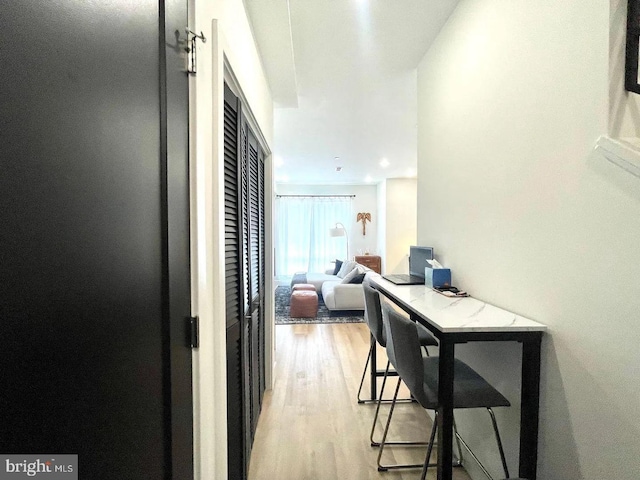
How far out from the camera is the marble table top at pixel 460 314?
1.25m

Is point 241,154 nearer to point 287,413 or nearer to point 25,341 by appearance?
point 25,341

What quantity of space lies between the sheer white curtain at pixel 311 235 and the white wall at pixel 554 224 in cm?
652

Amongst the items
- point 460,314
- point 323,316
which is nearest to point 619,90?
point 460,314

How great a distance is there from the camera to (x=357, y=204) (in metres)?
8.48

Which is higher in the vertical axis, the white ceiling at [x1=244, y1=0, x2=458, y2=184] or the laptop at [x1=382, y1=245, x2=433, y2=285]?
the white ceiling at [x1=244, y1=0, x2=458, y2=184]

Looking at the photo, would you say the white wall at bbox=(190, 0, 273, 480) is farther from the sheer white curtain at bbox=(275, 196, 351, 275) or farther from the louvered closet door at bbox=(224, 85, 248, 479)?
the sheer white curtain at bbox=(275, 196, 351, 275)

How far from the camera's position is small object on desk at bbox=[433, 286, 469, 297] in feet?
5.95

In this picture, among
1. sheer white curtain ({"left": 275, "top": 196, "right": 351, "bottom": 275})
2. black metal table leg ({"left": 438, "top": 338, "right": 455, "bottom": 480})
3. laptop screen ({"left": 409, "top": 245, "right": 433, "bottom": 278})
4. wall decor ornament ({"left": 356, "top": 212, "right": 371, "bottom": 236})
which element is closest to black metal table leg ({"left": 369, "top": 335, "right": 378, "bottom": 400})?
laptop screen ({"left": 409, "top": 245, "right": 433, "bottom": 278})

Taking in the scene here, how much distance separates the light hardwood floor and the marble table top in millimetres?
999

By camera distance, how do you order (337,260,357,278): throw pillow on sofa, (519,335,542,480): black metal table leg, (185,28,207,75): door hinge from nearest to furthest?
1. (185,28,207,75): door hinge
2. (519,335,542,480): black metal table leg
3. (337,260,357,278): throw pillow on sofa

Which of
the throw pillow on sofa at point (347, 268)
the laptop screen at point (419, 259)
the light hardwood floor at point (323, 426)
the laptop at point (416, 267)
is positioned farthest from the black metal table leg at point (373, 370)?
the throw pillow on sofa at point (347, 268)

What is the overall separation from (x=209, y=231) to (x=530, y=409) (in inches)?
55.8

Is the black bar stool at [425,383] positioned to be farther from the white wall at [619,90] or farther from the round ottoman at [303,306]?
the round ottoman at [303,306]

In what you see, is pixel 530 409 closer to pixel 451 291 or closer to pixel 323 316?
pixel 451 291
